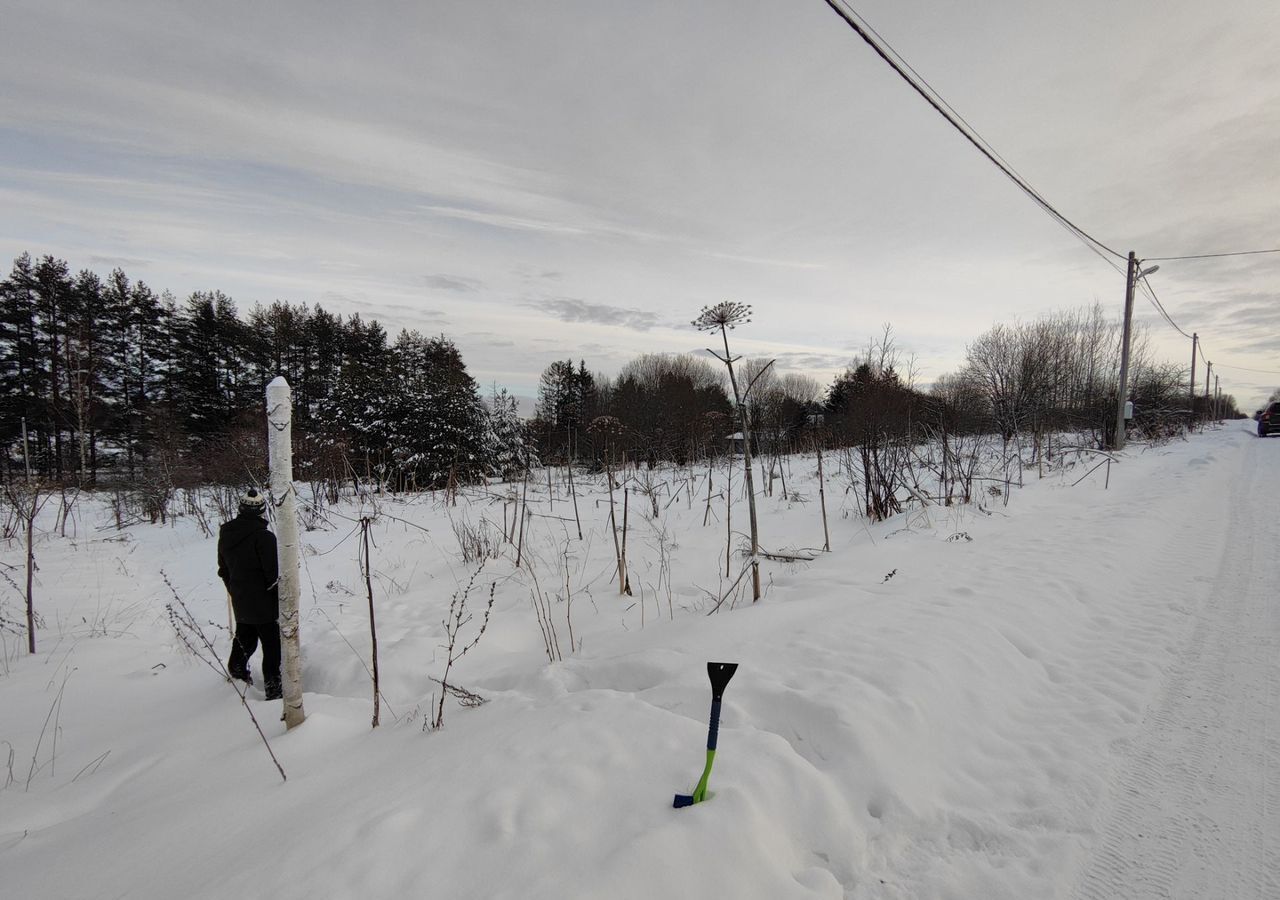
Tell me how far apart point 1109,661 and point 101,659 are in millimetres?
8487

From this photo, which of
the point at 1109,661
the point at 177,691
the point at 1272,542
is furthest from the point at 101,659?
the point at 1272,542

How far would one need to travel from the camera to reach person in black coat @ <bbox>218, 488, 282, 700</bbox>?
13.8 feet

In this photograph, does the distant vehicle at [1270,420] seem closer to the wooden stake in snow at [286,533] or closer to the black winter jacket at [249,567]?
the wooden stake in snow at [286,533]

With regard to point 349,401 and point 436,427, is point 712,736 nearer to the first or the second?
point 436,427

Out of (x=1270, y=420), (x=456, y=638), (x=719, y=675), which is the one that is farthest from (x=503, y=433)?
(x=1270, y=420)

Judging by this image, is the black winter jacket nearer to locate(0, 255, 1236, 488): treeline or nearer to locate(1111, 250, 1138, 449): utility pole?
locate(0, 255, 1236, 488): treeline

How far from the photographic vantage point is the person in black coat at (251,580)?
4.20m

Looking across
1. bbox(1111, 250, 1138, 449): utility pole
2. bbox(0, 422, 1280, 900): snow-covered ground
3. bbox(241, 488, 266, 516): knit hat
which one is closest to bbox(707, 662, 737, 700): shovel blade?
bbox(0, 422, 1280, 900): snow-covered ground

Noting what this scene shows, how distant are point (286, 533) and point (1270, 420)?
3529cm

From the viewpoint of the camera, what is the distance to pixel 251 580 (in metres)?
4.25

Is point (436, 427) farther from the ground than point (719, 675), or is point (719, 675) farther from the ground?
point (436, 427)

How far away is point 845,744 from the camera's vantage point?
237cm

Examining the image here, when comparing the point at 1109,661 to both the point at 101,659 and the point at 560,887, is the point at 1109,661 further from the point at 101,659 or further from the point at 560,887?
the point at 101,659

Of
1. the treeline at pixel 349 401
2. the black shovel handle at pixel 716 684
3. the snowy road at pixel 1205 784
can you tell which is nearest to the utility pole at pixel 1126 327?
the treeline at pixel 349 401
